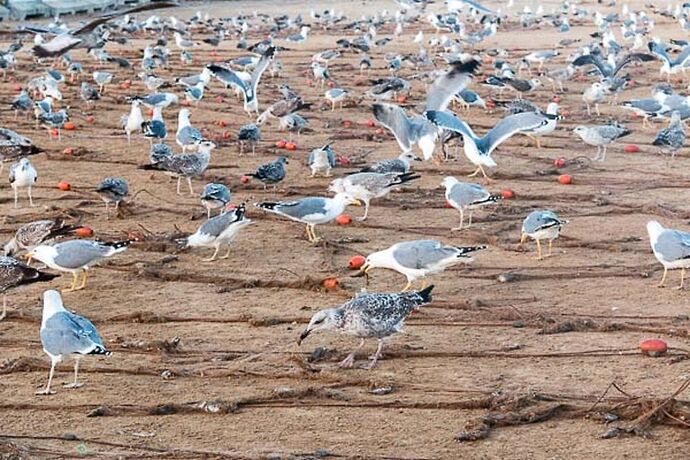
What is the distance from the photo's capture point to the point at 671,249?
9.67 metres

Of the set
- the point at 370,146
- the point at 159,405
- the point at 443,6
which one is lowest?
the point at 443,6

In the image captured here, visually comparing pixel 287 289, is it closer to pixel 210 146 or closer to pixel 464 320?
pixel 464 320

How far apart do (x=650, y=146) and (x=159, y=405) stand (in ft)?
37.6

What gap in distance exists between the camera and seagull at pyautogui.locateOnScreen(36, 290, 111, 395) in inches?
295

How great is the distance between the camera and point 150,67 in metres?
27.0

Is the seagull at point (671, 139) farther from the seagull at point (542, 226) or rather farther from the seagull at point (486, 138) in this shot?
the seagull at point (542, 226)

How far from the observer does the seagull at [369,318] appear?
7.99 m

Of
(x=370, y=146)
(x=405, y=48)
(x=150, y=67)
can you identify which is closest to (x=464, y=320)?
(x=370, y=146)

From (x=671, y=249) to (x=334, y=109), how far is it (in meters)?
11.6

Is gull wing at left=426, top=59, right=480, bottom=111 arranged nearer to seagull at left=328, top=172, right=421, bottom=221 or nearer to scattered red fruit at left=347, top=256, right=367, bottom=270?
seagull at left=328, top=172, right=421, bottom=221

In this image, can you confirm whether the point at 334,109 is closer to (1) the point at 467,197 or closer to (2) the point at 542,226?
(1) the point at 467,197

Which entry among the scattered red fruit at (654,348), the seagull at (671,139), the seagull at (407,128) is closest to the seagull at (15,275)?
the scattered red fruit at (654,348)

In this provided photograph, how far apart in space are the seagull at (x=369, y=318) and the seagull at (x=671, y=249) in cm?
260

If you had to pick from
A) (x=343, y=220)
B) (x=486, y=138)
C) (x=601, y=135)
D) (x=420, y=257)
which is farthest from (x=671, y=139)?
(x=420, y=257)
